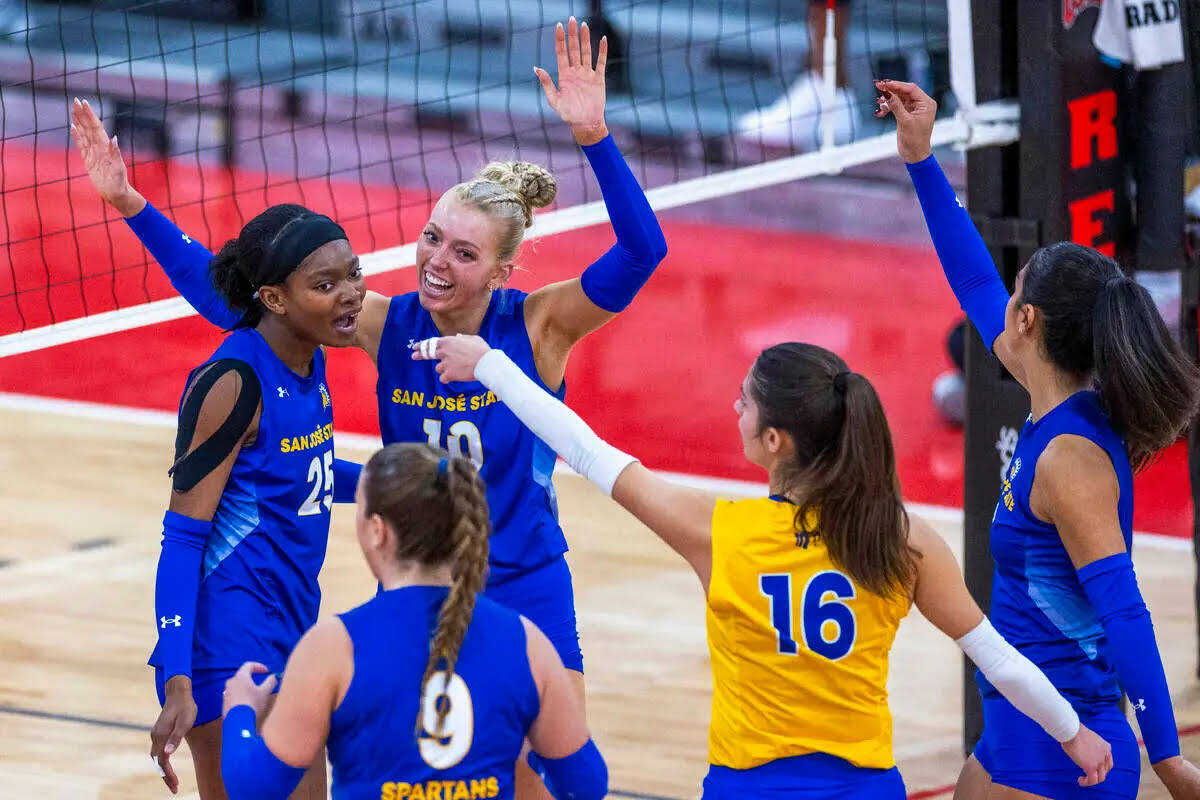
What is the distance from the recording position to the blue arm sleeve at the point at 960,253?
4.07 m

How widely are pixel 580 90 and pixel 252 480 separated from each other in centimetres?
107

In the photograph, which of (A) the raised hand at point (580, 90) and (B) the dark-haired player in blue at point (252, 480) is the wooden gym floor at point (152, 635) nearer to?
(B) the dark-haired player in blue at point (252, 480)

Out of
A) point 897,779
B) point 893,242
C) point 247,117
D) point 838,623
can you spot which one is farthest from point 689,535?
point 247,117

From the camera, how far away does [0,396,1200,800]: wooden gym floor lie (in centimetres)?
536

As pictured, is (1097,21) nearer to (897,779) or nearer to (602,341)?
(897,779)

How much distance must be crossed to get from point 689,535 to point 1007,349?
0.92m

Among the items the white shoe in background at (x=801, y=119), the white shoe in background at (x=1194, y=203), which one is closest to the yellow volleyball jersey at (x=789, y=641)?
the white shoe in background at (x=1194, y=203)

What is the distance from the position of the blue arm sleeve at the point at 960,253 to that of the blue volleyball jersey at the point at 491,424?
0.90 m

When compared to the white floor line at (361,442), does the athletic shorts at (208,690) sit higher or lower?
higher

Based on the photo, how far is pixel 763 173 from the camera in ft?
17.9

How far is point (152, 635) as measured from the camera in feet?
21.1

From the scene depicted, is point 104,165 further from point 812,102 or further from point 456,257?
point 812,102

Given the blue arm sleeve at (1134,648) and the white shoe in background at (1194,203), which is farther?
the white shoe in background at (1194,203)

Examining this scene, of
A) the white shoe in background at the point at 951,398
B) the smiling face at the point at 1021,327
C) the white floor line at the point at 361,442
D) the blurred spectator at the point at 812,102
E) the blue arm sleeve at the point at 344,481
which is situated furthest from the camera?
the blurred spectator at the point at 812,102
